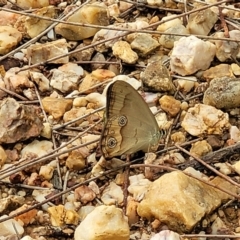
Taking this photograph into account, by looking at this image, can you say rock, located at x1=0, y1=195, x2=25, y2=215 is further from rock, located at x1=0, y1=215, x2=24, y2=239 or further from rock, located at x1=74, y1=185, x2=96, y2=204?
rock, located at x1=74, y1=185, x2=96, y2=204

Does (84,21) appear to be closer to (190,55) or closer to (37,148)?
(190,55)

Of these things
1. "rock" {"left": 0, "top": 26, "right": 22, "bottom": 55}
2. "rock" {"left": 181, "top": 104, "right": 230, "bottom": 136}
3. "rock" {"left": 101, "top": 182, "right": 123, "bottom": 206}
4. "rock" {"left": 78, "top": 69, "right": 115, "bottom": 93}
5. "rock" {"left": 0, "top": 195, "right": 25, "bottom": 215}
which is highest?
"rock" {"left": 0, "top": 26, "right": 22, "bottom": 55}

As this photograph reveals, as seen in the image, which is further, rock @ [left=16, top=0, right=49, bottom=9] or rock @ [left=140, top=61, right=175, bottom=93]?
rock @ [left=16, top=0, right=49, bottom=9]

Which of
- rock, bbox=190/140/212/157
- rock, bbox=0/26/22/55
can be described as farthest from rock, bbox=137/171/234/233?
rock, bbox=0/26/22/55

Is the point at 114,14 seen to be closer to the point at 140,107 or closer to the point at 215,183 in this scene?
the point at 140,107

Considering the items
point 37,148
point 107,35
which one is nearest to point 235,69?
point 107,35

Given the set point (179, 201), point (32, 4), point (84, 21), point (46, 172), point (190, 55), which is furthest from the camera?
point (32, 4)
